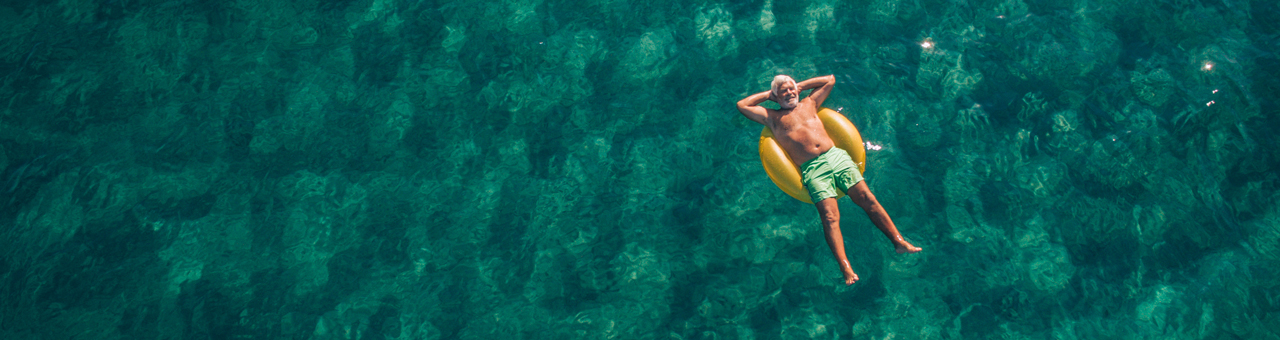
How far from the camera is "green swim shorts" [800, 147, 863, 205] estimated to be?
4582 millimetres

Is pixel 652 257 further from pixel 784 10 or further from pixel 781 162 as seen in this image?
pixel 784 10

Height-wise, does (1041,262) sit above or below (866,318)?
above

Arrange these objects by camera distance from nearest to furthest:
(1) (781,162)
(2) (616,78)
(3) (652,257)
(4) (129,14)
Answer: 1. (1) (781,162)
2. (3) (652,257)
3. (2) (616,78)
4. (4) (129,14)

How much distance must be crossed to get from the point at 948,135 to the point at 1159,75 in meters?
1.65

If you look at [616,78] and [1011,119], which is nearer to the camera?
[1011,119]

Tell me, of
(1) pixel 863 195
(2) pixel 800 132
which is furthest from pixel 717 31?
(1) pixel 863 195

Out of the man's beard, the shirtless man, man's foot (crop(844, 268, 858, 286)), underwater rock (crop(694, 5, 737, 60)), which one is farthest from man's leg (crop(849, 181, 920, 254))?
underwater rock (crop(694, 5, 737, 60))

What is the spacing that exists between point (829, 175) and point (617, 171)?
1.53m

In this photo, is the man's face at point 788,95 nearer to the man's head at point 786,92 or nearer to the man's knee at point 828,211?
the man's head at point 786,92

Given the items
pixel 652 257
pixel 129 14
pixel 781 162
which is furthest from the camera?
pixel 129 14

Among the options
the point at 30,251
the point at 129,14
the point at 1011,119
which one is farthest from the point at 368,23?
the point at 1011,119

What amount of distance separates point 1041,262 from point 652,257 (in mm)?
2648

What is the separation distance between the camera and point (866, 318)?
16.0 ft

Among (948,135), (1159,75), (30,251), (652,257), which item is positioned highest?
(1159,75)
